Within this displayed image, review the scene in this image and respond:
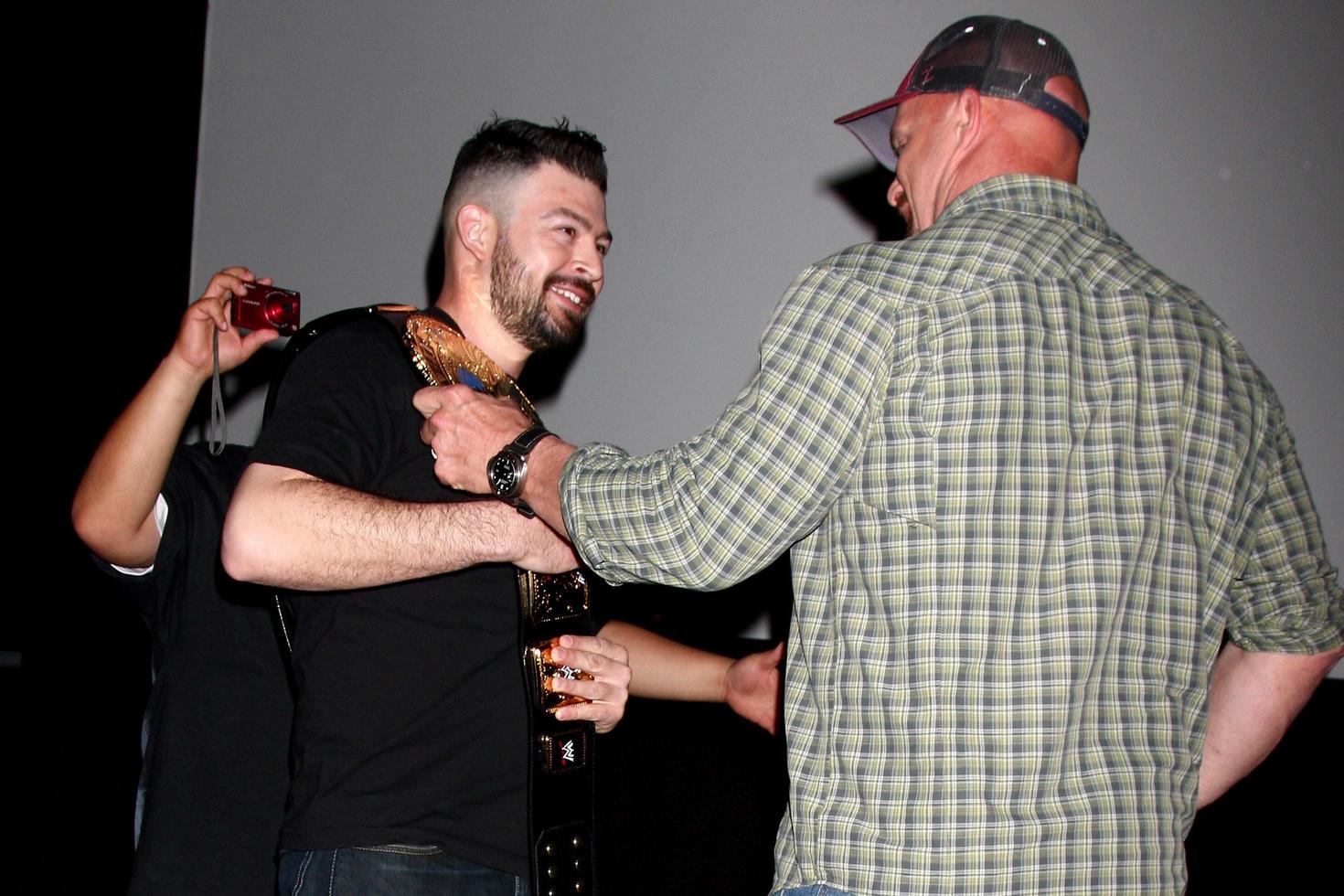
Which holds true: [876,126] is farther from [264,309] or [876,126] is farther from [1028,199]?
[264,309]

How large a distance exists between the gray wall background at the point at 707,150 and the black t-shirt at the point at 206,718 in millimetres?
1204

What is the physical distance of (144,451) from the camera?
6.73 feet

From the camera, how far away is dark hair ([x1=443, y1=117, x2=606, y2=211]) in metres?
2.08

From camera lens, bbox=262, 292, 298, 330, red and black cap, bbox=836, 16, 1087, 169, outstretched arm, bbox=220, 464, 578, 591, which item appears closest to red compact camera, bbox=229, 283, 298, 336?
camera lens, bbox=262, 292, 298, 330

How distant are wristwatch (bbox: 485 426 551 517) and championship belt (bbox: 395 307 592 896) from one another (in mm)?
191

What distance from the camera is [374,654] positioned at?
1595mm

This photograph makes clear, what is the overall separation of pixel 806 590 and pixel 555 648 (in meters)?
0.48

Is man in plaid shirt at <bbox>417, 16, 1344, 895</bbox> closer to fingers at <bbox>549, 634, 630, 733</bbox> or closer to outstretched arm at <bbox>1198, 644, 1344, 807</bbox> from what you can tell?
outstretched arm at <bbox>1198, 644, 1344, 807</bbox>

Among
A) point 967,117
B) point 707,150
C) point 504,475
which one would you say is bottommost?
point 504,475

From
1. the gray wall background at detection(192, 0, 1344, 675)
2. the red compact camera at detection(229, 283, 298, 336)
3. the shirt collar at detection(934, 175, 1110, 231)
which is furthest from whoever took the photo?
the gray wall background at detection(192, 0, 1344, 675)

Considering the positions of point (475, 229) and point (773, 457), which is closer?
point (773, 457)

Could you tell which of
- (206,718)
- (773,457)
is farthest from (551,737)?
(206,718)

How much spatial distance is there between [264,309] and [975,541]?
1504 mm

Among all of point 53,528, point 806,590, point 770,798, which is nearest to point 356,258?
point 53,528
